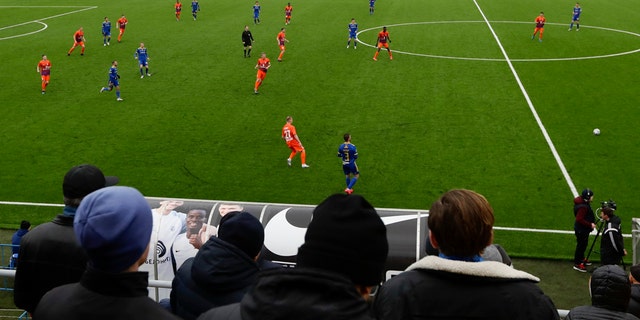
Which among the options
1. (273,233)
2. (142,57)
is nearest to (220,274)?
(273,233)

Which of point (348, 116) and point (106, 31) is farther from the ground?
point (106, 31)

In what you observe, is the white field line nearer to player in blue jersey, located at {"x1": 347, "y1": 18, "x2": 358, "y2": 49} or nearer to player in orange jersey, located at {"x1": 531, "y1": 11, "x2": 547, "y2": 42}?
player in orange jersey, located at {"x1": 531, "y1": 11, "x2": 547, "y2": 42}

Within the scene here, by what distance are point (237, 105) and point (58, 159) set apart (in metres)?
7.50

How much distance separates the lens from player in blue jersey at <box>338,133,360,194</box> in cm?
1670

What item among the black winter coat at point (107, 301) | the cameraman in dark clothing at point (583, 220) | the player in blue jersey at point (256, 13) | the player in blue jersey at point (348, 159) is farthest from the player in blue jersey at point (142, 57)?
the black winter coat at point (107, 301)

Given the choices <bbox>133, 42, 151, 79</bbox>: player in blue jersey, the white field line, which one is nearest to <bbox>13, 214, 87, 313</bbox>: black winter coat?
the white field line

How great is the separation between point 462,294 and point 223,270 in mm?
1765

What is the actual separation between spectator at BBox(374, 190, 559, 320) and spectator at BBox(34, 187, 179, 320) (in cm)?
126

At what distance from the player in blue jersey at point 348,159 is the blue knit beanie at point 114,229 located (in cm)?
1332

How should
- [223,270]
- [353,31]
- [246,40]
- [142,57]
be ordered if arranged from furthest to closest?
[353,31] → [246,40] → [142,57] → [223,270]

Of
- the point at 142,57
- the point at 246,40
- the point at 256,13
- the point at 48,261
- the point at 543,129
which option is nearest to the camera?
the point at 48,261

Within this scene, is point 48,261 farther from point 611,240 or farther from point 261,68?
point 261,68

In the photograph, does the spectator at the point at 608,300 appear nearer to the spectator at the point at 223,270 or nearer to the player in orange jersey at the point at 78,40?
the spectator at the point at 223,270

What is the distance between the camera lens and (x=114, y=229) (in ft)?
10.7
